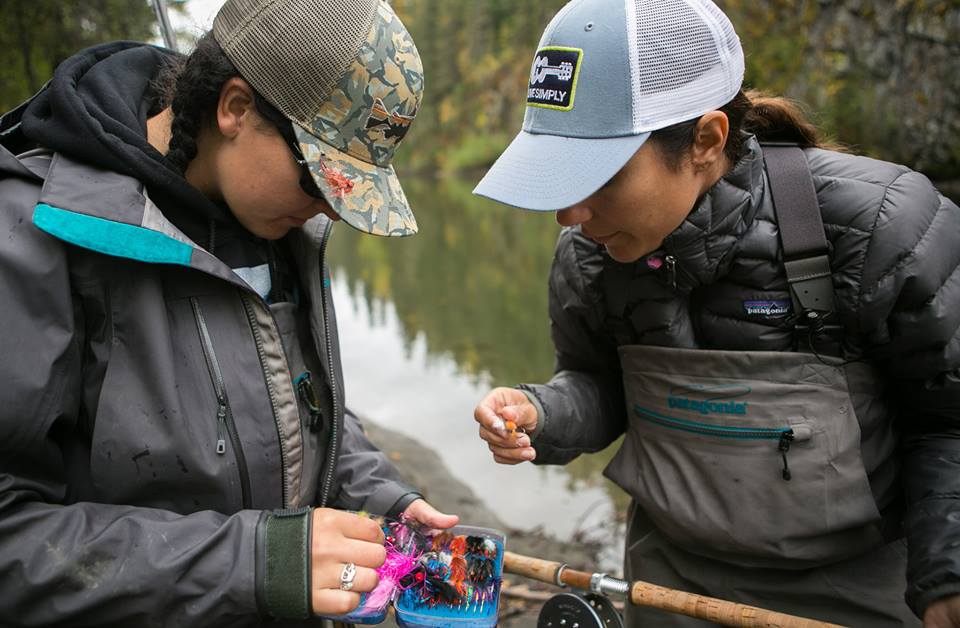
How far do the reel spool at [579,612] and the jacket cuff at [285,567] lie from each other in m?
0.76

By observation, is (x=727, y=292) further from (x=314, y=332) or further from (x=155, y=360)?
(x=155, y=360)

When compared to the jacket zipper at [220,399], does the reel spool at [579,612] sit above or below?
below

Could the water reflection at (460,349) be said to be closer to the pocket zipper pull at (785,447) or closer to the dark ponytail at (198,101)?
the pocket zipper pull at (785,447)

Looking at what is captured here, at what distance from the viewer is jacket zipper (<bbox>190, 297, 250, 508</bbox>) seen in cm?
171

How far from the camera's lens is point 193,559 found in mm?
1526

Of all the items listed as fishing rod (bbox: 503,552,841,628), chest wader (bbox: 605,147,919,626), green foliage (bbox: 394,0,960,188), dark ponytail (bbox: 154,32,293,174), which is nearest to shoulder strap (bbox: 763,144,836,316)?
chest wader (bbox: 605,147,919,626)

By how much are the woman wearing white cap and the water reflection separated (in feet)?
11.5

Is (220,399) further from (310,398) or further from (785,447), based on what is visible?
(785,447)

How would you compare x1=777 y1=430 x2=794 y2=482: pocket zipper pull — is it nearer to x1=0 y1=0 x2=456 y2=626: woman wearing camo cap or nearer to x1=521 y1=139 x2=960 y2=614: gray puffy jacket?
x1=521 y1=139 x2=960 y2=614: gray puffy jacket

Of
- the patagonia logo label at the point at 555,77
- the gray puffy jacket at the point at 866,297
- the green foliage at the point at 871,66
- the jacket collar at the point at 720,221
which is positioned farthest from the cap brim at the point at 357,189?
the green foliage at the point at 871,66

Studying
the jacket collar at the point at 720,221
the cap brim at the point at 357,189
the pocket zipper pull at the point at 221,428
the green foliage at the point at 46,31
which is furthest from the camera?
the green foliage at the point at 46,31

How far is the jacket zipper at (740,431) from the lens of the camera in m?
1.91

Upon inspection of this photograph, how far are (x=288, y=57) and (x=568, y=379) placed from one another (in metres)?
1.28

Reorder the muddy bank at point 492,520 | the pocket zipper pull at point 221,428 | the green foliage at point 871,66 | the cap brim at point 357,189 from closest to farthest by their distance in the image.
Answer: the pocket zipper pull at point 221,428
the cap brim at point 357,189
the muddy bank at point 492,520
the green foliage at point 871,66
